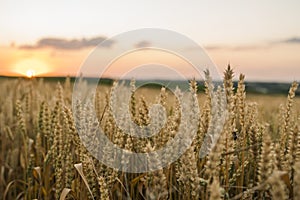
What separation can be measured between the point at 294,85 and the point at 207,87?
413 mm

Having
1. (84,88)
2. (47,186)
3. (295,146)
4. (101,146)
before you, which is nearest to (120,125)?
(101,146)

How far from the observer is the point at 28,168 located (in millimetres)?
2883

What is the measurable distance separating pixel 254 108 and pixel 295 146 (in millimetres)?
590

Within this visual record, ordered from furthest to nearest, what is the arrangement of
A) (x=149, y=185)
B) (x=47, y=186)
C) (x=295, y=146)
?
(x=47, y=186), (x=149, y=185), (x=295, y=146)

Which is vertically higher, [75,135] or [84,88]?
[84,88]

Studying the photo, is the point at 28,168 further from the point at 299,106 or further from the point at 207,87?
the point at 299,106

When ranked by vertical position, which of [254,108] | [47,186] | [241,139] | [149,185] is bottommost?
[47,186]

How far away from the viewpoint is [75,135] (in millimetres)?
1988

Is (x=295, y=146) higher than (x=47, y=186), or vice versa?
(x=295, y=146)

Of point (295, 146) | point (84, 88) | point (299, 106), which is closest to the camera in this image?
point (295, 146)

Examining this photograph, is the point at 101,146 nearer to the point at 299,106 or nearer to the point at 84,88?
the point at 299,106

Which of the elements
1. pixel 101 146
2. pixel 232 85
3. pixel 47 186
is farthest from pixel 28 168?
pixel 232 85

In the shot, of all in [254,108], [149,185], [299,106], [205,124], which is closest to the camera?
[149,185]

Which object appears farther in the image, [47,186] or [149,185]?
[47,186]
